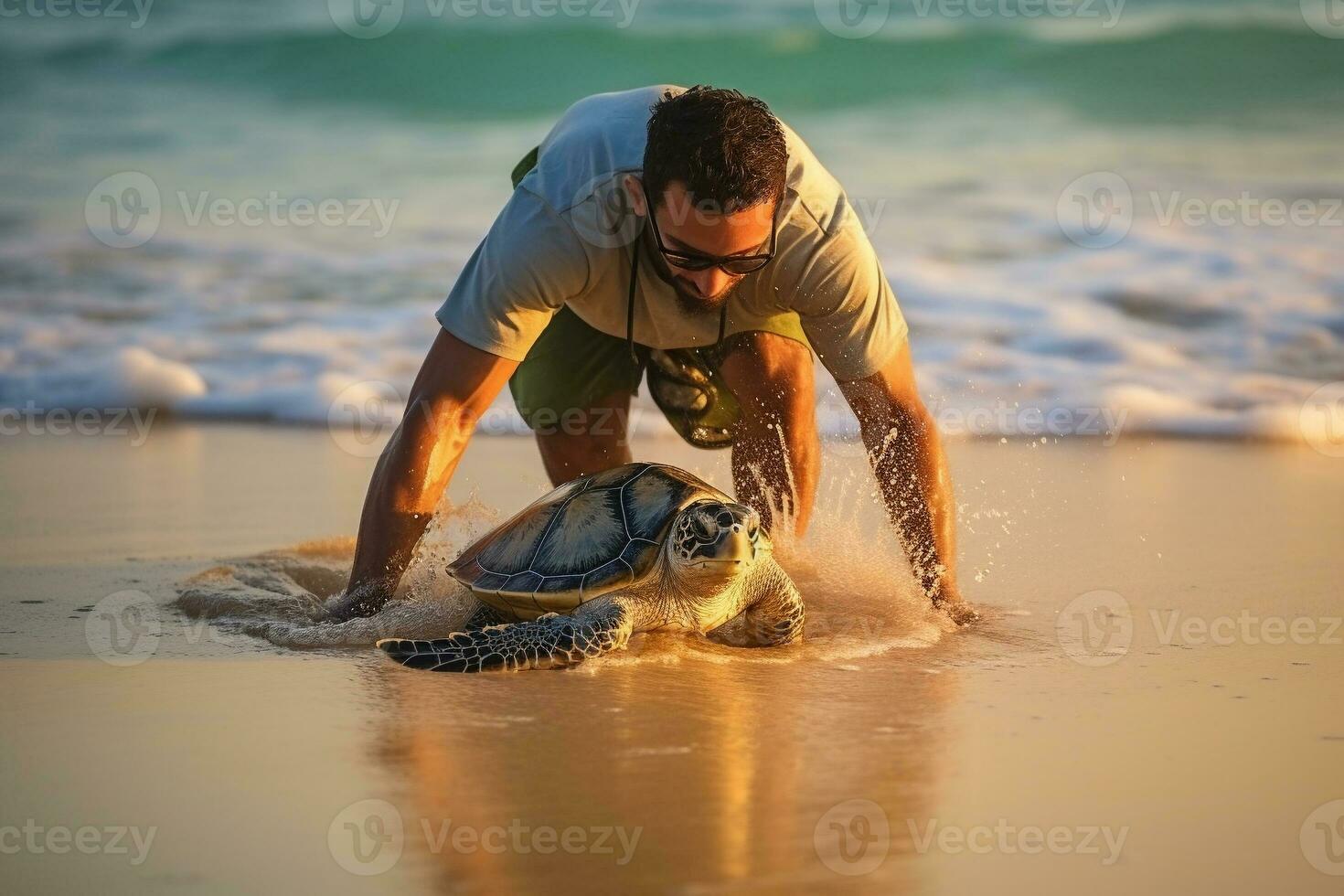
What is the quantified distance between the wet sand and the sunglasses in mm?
873

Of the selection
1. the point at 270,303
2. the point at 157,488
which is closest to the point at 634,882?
the point at 157,488

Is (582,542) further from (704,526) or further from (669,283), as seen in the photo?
(669,283)

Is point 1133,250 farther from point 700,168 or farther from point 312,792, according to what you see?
point 312,792

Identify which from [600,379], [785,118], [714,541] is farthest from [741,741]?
[785,118]

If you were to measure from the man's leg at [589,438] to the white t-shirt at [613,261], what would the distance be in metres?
0.75

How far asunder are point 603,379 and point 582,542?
101 cm

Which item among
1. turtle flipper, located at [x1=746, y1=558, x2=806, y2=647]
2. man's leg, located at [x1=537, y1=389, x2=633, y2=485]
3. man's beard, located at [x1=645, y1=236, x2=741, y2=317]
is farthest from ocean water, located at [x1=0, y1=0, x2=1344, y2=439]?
turtle flipper, located at [x1=746, y1=558, x2=806, y2=647]

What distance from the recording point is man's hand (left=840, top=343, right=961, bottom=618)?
3568 millimetres

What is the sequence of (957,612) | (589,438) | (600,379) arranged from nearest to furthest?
(957,612), (600,379), (589,438)

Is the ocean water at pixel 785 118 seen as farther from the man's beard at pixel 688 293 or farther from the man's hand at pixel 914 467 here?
the man's beard at pixel 688 293

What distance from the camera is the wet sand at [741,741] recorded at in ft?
7.02

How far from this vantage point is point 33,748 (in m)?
A: 2.61

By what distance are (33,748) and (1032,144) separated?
33.8 ft

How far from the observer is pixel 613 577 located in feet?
10.6
